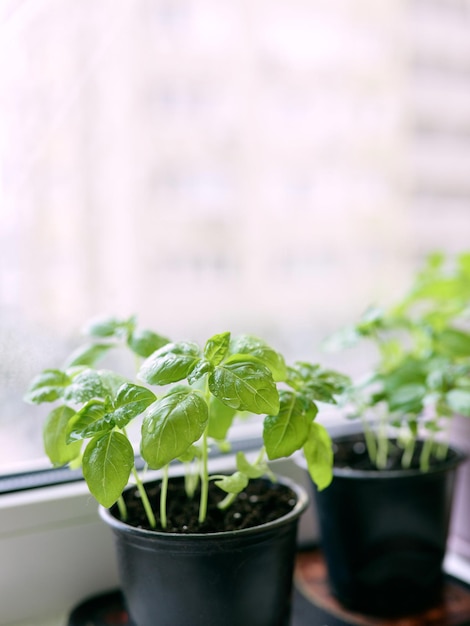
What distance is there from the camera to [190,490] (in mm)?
737

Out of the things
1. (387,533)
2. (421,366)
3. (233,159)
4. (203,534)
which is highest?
(233,159)

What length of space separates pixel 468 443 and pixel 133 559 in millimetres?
579

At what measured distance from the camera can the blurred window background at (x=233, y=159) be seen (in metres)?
1.10

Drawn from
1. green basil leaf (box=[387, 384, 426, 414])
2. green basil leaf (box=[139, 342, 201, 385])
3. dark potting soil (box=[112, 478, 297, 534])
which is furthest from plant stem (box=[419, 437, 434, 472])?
Result: green basil leaf (box=[139, 342, 201, 385])

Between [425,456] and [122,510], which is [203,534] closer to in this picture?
[122,510]

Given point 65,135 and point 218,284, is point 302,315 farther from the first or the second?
point 65,135

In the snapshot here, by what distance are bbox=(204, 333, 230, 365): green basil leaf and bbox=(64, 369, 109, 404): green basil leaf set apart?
10 centimetres

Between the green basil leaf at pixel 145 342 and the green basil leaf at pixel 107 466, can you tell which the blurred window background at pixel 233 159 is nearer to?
the green basil leaf at pixel 145 342

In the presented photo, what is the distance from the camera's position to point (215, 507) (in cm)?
71

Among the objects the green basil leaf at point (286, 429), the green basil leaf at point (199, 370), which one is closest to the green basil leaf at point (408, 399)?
the green basil leaf at point (286, 429)

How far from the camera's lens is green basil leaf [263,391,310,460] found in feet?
1.92

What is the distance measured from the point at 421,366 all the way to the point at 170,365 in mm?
430

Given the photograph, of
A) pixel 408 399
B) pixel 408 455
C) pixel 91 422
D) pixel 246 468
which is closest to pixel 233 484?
pixel 246 468

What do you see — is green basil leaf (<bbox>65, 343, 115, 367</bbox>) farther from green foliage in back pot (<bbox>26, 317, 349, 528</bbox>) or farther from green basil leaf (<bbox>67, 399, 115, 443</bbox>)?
green basil leaf (<bbox>67, 399, 115, 443</bbox>)
